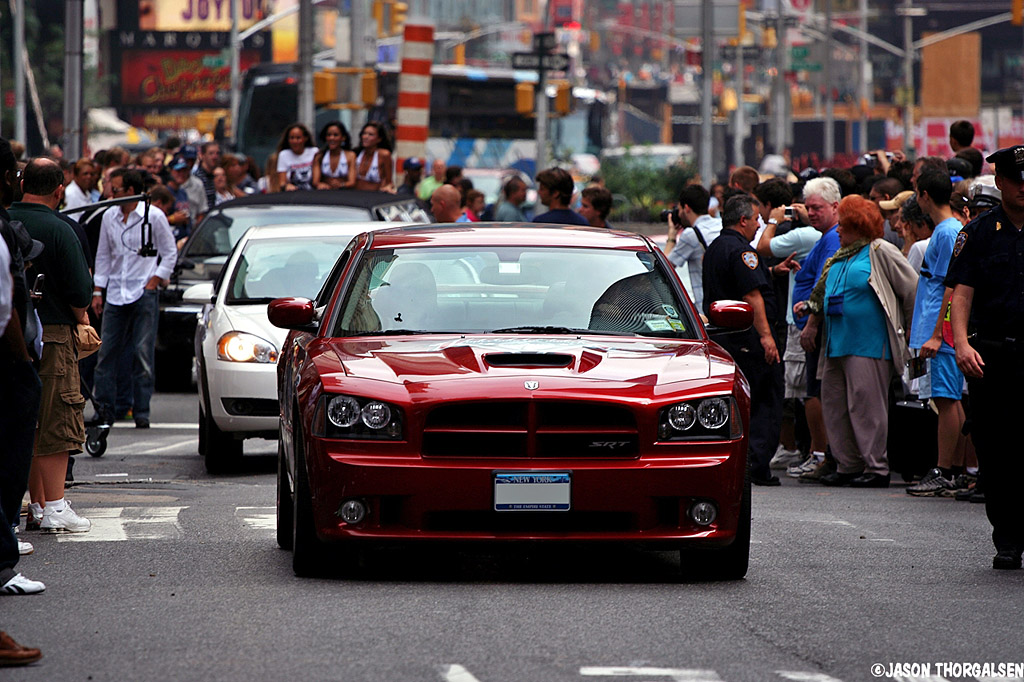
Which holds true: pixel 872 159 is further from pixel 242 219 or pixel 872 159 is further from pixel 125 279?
pixel 125 279

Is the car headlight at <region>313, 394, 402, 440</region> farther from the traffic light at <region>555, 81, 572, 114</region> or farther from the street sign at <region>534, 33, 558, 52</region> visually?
the traffic light at <region>555, 81, 572, 114</region>

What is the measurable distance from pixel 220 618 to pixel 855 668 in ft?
7.64

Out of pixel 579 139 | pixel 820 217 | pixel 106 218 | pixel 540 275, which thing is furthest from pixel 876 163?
pixel 579 139

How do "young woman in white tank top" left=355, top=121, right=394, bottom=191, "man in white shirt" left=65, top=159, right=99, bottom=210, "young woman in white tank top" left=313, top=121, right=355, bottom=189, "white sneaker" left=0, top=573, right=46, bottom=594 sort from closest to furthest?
"white sneaker" left=0, top=573, right=46, bottom=594 → "man in white shirt" left=65, top=159, right=99, bottom=210 → "young woman in white tank top" left=313, top=121, right=355, bottom=189 → "young woman in white tank top" left=355, top=121, right=394, bottom=191

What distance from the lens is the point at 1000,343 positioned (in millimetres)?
8477

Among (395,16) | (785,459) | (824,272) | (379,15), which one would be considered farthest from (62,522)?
(395,16)

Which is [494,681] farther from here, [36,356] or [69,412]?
[69,412]

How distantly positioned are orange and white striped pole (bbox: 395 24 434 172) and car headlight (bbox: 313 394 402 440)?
17511 mm

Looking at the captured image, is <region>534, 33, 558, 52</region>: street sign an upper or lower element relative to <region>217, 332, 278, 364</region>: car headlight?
upper

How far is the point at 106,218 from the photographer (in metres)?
15.1

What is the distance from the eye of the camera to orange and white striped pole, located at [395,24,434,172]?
81.8 feet

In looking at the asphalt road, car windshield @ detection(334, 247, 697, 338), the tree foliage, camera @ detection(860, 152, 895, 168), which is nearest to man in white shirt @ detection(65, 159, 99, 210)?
camera @ detection(860, 152, 895, 168)

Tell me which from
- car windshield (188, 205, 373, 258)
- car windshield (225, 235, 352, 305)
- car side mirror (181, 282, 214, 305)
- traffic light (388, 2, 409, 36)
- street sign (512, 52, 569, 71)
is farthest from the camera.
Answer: traffic light (388, 2, 409, 36)

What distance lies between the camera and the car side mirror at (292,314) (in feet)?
28.3
